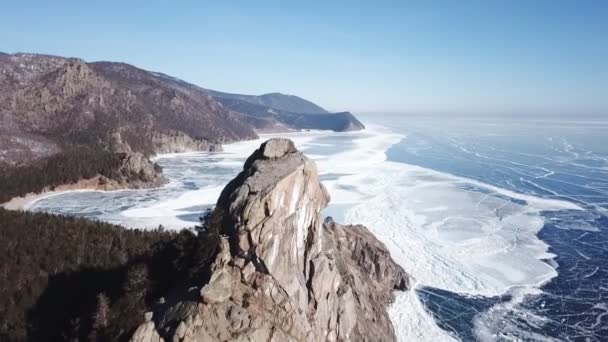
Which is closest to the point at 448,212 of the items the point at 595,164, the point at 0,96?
the point at 595,164

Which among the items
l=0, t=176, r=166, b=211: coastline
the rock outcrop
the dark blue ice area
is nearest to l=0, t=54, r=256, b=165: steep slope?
l=0, t=176, r=166, b=211: coastline

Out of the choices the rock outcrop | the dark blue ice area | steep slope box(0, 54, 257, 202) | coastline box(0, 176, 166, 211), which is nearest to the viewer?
the rock outcrop

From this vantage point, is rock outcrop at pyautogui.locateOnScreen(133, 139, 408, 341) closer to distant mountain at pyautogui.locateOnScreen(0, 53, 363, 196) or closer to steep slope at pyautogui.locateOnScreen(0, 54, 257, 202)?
steep slope at pyautogui.locateOnScreen(0, 54, 257, 202)

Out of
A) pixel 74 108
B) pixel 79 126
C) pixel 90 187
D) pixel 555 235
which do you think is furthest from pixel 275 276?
pixel 74 108

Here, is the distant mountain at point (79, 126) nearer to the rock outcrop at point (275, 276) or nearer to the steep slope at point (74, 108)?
the steep slope at point (74, 108)

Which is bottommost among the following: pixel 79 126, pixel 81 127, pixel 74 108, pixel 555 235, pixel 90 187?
pixel 555 235

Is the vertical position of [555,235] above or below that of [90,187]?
below

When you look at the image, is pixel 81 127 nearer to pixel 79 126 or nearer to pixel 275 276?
pixel 79 126
